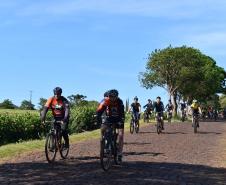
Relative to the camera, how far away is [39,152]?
63.8 feet

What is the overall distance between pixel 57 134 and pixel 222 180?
4.92 meters

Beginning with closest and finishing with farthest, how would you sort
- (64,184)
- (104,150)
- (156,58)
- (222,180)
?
(64,184), (222,180), (104,150), (156,58)

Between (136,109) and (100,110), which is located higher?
(136,109)

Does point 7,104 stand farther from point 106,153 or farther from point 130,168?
point 106,153

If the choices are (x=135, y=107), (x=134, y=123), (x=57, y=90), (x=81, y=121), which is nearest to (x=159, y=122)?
(x=134, y=123)

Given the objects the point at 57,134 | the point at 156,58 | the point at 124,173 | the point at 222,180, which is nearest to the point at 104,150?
the point at 124,173

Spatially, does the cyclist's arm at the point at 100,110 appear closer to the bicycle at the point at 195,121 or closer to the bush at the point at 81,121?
the bicycle at the point at 195,121

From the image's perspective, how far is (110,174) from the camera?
1397 centimetres

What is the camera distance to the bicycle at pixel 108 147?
1451cm

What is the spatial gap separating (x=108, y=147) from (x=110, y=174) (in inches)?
41.2

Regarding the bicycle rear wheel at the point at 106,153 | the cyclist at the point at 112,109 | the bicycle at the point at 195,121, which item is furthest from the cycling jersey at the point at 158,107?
the bicycle rear wheel at the point at 106,153

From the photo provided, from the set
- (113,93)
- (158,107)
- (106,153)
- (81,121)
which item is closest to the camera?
(106,153)

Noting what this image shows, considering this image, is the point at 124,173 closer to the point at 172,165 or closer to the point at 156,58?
the point at 172,165

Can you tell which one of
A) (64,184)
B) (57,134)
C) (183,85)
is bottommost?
(64,184)
